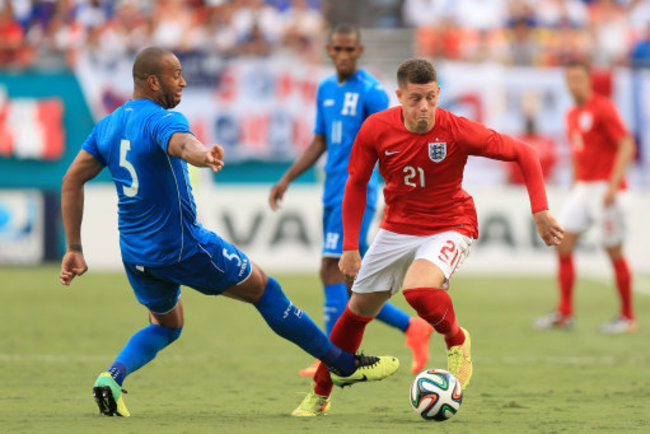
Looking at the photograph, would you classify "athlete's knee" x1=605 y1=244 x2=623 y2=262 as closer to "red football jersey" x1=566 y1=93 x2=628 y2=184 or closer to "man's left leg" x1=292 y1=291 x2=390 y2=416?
"red football jersey" x1=566 y1=93 x2=628 y2=184

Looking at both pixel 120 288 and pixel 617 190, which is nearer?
pixel 617 190

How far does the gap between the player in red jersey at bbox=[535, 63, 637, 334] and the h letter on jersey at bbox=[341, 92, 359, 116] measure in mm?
3799

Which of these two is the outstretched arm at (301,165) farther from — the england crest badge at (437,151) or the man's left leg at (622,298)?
the man's left leg at (622,298)

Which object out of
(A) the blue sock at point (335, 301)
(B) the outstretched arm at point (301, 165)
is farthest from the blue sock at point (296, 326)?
(B) the outstretched arm at point (301, 165)

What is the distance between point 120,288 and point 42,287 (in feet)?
3.31

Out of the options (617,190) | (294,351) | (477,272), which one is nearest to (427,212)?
(294,351)

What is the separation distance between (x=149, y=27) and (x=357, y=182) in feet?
47.3

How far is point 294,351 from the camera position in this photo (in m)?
9.50

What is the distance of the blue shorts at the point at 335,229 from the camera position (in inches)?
317

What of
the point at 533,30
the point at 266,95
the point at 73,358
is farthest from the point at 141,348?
the point at 533,30

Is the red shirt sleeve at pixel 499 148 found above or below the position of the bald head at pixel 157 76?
below

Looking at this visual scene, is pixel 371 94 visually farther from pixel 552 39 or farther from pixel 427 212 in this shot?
pixel 552 39

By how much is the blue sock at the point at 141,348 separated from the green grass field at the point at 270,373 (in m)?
0.27

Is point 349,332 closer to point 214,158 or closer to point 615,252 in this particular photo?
point 214,158
